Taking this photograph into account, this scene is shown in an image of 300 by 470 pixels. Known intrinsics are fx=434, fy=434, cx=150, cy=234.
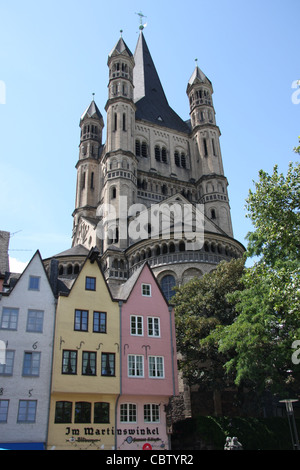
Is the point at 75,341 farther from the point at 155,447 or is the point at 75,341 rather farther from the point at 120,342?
the point at 155,447

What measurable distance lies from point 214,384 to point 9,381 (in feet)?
43.1

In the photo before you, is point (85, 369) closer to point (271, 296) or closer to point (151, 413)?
point (151, 413)

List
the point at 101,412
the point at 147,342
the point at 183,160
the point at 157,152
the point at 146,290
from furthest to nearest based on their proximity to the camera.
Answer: the point at 183,160, the point at 157,152, the point at 146,290, the point at 147,342, the point at 101,412

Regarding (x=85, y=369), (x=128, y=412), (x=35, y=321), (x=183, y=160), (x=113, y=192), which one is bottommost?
(x=128, y=412)

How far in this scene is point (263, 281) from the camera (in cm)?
2266

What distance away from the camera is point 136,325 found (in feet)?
83.0

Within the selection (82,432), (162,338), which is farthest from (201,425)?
(82,432)

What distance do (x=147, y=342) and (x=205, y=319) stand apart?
5475 millimetres

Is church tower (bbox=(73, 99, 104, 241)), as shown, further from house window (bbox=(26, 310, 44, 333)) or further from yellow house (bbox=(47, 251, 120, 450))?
house window (bbox=(26, 310, 44, 333))

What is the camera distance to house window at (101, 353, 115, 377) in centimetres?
2334

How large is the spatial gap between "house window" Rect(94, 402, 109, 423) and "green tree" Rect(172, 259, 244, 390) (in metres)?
7.20

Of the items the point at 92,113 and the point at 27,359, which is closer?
the point at 27,359

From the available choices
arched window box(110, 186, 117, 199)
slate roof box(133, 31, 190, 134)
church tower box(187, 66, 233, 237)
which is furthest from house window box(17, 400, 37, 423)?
slate roof box(133, 31, 190, 134)

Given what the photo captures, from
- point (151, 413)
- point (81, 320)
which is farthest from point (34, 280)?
point (151, 413)
